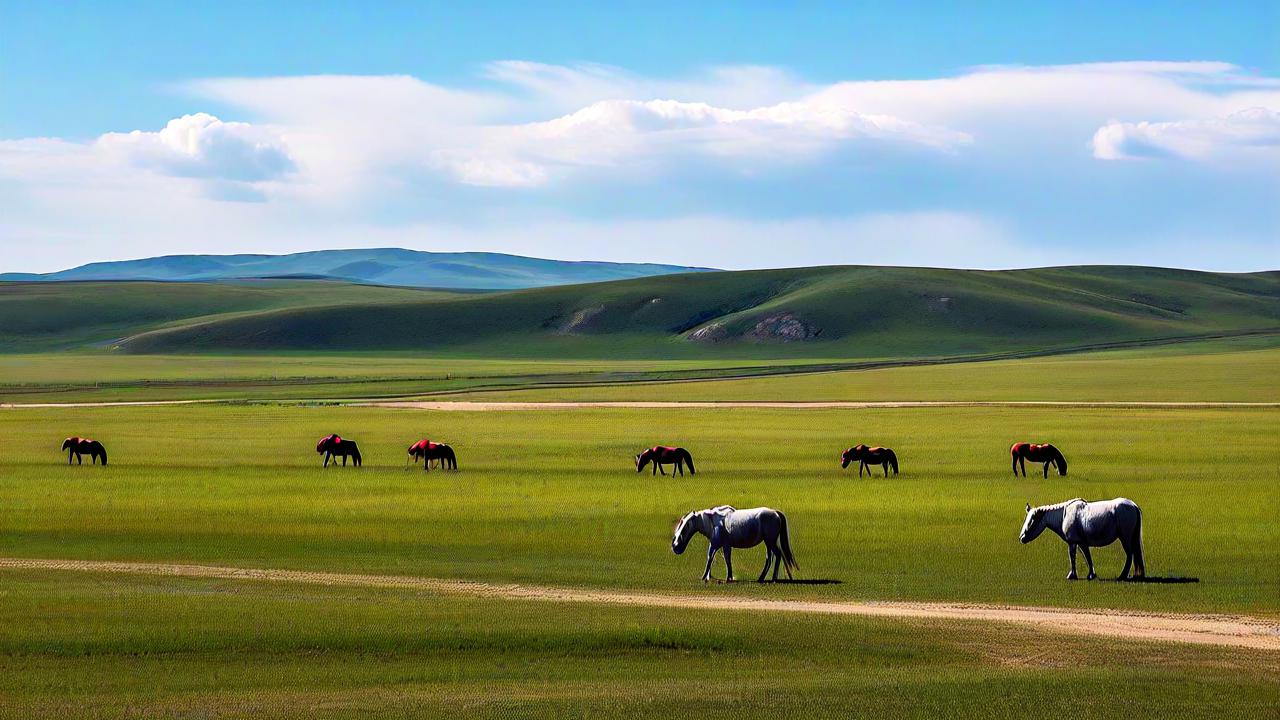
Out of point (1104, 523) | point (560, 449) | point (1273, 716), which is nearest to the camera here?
point (1273, 716)

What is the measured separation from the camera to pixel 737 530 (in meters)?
23.1

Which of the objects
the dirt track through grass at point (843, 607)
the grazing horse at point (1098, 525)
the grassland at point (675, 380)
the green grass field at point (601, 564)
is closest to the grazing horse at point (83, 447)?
the green grass field at point (601, 564)

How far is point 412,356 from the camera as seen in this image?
611ft

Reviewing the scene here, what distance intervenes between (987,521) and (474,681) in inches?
668

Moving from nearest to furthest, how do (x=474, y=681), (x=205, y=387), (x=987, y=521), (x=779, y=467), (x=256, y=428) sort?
(x=474, y=681)
(x=987, y=521)
(x=779, y=467)
(x=256, y=428)
(x=205, y=387)

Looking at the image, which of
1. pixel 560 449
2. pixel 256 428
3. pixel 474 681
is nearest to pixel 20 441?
pixel 256 428

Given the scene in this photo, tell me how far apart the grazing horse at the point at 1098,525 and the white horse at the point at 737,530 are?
4389 millimetres

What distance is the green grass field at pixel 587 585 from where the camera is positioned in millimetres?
16297

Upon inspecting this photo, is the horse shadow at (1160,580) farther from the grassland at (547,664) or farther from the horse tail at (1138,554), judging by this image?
the grassland at (547,664)

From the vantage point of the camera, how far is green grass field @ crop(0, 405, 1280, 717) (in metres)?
16.3

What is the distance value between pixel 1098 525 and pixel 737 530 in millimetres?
5899

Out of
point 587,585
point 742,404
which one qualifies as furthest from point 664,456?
point 742,404

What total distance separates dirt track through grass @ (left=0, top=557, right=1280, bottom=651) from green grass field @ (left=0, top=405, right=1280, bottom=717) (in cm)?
65

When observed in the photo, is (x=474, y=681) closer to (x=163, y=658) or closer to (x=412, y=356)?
(x=163, y=658)
